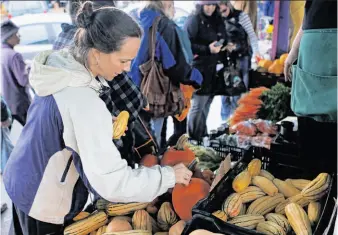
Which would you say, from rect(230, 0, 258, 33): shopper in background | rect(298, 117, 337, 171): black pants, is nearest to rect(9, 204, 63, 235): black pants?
rect(298, 117, 337, 171): black pants

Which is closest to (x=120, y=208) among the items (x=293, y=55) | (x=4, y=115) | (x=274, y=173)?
(x=274, y=173)

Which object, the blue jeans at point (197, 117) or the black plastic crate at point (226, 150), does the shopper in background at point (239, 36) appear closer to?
the blue jeans at point (197, 117)

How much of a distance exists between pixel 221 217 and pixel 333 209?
0.47m

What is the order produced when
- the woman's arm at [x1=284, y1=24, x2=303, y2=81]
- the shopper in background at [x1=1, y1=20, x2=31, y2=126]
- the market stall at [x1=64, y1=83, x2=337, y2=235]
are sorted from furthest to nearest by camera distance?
the shopper in background at [x1=1, y1=20, x2=31, y2=126] < the woman's arm at [x1=284, y1=24, x2=303, y2=81] < the market stall at [x1=64, y1=83, x2=337, y2=235]

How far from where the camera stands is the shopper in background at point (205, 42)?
3775mm

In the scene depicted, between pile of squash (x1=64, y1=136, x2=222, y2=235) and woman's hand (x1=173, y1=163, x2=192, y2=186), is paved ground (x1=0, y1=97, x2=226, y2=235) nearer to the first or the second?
pile of squash (x1=64, y1=136, x2=222, y2=235)

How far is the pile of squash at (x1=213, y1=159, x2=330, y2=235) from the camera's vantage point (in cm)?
144

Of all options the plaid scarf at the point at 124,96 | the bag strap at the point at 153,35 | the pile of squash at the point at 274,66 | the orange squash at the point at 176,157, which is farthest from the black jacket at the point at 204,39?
the orange squash at the point at 176,157

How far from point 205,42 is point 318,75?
261 cm

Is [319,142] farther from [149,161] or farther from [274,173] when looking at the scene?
[149,161]

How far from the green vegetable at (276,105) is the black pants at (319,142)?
1246 millimetres

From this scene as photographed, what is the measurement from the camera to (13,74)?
3.57m

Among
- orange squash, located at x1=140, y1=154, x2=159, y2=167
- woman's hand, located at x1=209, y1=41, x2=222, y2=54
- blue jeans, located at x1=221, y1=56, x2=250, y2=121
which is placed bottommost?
blue jeans, located at x1=221, y1=56, x2=250, y2=121

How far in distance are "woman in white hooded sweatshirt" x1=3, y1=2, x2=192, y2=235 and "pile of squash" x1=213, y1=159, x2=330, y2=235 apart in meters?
0.24
